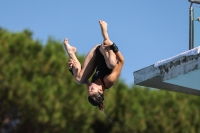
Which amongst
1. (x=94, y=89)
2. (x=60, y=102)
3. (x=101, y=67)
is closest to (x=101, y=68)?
(x=101, y=67)

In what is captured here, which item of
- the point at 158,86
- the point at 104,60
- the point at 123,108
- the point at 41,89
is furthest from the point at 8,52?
the point at 104,60

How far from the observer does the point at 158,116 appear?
95.2 ft

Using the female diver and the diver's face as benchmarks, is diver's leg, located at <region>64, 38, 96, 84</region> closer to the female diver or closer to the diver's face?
the female diver

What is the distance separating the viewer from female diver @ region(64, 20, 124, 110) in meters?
5.85

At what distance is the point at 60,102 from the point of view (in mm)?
26531

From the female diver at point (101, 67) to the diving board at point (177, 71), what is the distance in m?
1.92

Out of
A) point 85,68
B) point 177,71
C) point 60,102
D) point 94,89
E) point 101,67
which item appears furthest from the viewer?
point 60,102

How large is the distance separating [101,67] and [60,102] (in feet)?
67.6

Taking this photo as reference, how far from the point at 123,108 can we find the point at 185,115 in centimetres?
344

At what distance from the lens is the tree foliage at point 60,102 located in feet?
84.0

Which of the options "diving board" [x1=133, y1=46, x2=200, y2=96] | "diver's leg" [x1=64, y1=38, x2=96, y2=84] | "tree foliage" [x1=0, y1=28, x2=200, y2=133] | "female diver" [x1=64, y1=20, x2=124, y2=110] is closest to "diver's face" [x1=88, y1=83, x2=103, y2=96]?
"female diver" [x1=64, y1=20, x2=124, y2=110]

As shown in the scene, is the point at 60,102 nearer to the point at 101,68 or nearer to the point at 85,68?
the point at 85,68

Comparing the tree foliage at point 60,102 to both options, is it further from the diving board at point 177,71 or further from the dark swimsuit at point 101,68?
the dark swimsuit at point 101,68

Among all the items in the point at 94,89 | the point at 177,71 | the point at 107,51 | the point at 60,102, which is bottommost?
the point at 60,102
